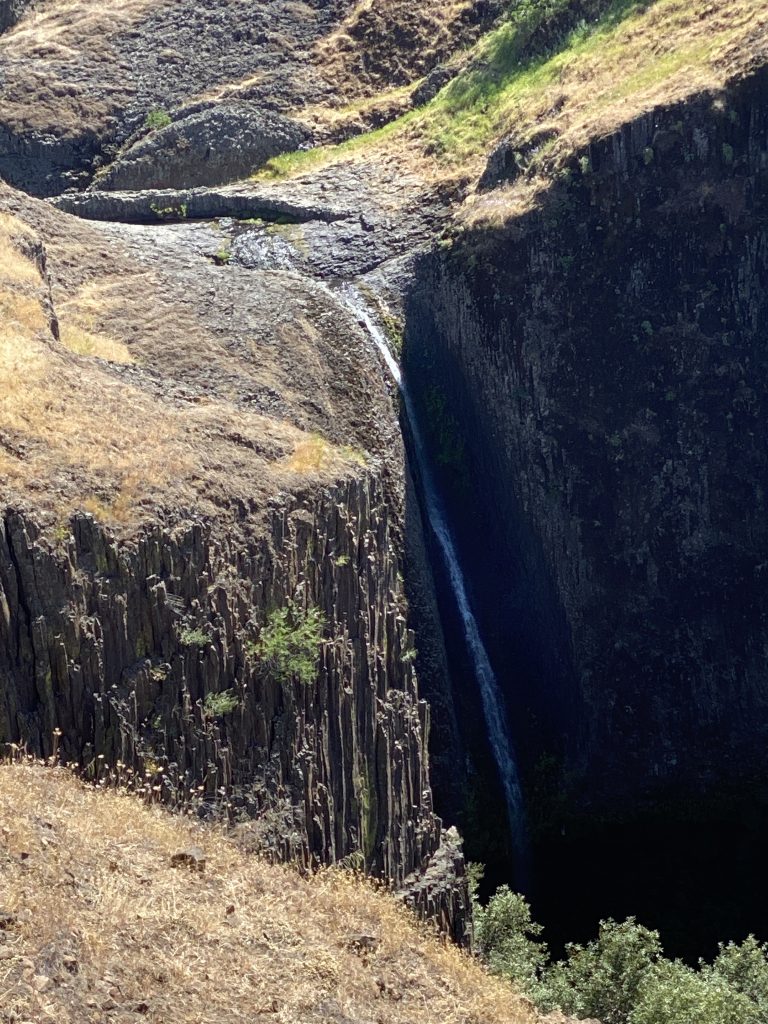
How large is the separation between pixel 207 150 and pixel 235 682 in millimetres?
21986

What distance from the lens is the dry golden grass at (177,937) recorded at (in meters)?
13.3

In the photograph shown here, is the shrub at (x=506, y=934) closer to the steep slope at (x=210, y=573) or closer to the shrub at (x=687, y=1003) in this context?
the steep slope at (x=210, y=573)

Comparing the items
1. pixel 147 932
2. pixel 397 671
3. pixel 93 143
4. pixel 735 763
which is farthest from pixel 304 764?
pixel 93 143

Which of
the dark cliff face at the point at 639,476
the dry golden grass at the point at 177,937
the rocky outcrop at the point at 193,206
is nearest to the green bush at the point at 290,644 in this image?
the dry golden grass at the point at 177,937

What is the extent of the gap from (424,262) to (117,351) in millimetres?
7861

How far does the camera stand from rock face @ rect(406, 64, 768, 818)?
27.0 meters

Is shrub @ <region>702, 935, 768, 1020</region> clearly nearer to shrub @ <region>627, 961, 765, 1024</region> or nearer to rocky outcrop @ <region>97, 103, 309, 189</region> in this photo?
shrub @ <region>627, 961, 765, 1024</region>

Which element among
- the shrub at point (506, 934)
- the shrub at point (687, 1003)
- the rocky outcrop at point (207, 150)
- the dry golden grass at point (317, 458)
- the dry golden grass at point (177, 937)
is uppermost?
the rocky outcrop at point (207, 150)

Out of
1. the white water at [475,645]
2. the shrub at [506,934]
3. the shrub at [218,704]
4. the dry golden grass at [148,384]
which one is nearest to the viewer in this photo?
the shrub at [218,704]

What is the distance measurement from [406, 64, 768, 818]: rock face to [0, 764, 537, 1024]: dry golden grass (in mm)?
9621

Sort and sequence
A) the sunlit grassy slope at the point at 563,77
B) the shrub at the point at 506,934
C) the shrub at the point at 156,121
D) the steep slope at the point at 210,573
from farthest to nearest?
the shrub at the point at 156,121
the sunlit grassy slope at the point at 563,77
the shrub at the point at 506,934
the steep slope at the point at 210,573

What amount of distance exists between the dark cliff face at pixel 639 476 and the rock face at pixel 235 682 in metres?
5.07

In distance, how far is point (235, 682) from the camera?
19469 mm

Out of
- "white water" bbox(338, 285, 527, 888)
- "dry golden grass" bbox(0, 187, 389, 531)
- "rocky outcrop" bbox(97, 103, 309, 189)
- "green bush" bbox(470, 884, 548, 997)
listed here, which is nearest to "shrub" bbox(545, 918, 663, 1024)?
"green bush" bbox(470, 884, 548, 997)
